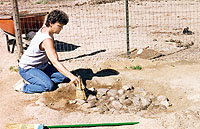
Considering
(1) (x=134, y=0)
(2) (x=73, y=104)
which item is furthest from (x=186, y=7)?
(2) (x=73, y=104)

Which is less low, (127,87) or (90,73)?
(90,73)

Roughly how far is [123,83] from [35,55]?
1742 millimetres

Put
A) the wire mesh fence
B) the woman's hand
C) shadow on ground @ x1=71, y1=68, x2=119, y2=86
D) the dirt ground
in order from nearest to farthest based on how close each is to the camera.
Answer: the dirt ground < the woman's hand < shadow on ground @ x1=71, y1=68, x2=119, y2=86 < the wire mesh fence

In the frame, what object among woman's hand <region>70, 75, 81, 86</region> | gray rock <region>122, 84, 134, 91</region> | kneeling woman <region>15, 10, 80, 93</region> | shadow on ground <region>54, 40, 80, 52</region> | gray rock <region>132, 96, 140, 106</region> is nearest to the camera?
woman's hand <region>70, 75, 81, 86</region>

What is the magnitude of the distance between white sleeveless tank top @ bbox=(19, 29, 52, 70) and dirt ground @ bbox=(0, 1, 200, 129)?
1.83 ft

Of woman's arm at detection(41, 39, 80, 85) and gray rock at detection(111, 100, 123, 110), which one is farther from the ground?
woman's arm at detection(41, 39, 80, 85)

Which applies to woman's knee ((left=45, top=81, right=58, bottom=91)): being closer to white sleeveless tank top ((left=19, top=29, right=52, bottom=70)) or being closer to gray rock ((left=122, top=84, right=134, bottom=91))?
white sleeveless tank top ((left=19, top=29, right=52, bottom=70))

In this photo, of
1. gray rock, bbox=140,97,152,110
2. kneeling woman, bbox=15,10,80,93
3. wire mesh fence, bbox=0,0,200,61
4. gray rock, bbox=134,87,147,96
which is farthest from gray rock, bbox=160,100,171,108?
wire mesh fence, bbox=0,0,200,61

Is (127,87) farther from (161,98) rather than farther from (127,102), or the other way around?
(161,98)

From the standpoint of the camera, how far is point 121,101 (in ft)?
16.7

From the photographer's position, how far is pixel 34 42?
5328 mm

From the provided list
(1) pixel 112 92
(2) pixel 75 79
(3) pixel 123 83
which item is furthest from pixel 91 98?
(3) pixel 123 83

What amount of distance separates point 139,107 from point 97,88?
1072mm

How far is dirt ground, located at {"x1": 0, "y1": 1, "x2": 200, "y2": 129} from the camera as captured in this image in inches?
170
